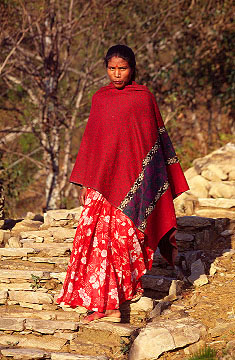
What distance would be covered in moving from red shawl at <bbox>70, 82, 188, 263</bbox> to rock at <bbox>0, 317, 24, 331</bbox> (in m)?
1.27

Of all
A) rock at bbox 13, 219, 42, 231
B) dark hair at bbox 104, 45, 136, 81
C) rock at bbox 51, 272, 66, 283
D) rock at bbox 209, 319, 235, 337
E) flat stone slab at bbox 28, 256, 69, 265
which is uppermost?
dark hair at bbox 104, 45, 136, 81

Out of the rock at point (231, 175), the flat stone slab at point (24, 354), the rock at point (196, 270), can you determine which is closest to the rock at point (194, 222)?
the rock at point (196, 270)

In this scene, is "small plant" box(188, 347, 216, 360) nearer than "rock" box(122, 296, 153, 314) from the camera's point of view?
Yes

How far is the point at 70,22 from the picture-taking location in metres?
11.4

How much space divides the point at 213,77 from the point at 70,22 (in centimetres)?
339

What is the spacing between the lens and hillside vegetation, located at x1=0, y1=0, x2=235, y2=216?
11586 millimetres

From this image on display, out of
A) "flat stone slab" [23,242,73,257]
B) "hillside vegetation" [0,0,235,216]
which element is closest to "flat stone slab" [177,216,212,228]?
"flat stone slab" [23,242,73,257]

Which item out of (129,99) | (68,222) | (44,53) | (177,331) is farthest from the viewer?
(44,53)

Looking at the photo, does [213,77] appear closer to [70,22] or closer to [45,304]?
[70,22]

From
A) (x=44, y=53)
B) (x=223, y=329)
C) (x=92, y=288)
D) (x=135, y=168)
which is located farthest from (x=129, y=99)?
(x=44, y=53)

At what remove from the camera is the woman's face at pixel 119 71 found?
4.79 meters

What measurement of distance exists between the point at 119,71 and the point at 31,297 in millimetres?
2238

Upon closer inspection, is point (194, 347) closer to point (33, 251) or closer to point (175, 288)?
point (175, 288)

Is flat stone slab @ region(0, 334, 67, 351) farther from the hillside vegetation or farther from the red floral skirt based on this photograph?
the hillside vegetation
